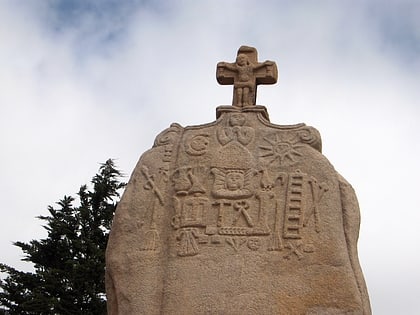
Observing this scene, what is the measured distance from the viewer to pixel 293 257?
620cm

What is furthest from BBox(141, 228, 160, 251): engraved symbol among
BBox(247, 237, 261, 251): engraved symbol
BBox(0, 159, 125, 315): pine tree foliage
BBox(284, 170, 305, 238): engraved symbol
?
BBox(0, 159, 125, 315): pine tree foliage

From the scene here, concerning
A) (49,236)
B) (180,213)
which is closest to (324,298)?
(180,213)

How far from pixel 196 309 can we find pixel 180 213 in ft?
3.10

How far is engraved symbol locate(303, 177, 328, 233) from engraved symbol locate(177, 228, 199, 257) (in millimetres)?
1014

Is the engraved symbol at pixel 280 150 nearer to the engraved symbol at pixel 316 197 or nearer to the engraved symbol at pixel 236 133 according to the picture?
the engraved symbol at pixel 236 133

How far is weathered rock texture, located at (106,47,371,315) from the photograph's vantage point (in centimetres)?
608

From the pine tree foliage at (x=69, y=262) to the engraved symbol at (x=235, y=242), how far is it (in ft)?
33.6

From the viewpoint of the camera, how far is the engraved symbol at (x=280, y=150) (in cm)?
666

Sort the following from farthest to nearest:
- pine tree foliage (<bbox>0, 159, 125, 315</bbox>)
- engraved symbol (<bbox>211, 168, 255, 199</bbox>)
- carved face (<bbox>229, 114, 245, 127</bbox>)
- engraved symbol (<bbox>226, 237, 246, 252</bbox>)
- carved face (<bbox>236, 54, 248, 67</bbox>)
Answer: pine tree foliage (<bbox>0, 159, 125, 315</bbox>)
carved face (<bbox>236, 54, 248, 67</bbox>)
carved face (<bbox>229, 114, 245, 127</bbox>)
engraved symbol (<bbox>211, 168, 255, 199</bbox>)
engraved symbol (<bbox>226, 237, 246, 252</bbox>)

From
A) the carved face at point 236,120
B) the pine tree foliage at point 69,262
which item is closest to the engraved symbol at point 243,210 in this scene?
the carved face at point 236,120

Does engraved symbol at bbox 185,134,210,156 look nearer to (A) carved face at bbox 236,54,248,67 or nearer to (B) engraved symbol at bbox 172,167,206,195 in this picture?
(B) engraved symbol at bbox 172,167,206,195

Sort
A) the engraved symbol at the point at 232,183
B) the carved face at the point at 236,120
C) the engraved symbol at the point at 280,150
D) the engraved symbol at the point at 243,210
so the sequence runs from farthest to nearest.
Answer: the carved face at the point at 236,120
the engraved symbol at the point at 280,150
the engraved symbol at the point at 232,183
the engraved symbol at the point at 243,210

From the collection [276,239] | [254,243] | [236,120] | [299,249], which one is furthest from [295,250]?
[236,120]

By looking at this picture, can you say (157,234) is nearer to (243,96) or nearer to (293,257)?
(293,257)
